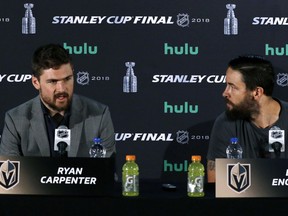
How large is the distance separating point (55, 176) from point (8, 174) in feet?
0.62

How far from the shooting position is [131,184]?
8.25 feet

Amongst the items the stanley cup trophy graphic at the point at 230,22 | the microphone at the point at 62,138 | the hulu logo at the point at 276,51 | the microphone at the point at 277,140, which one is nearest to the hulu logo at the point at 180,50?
the stanley cup trophy graphic at the point at 230,22

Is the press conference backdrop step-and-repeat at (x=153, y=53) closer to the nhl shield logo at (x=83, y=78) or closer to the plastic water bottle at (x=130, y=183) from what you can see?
the nhl shield logo at (x=83, y=78)

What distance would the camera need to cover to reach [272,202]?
2.41 meters

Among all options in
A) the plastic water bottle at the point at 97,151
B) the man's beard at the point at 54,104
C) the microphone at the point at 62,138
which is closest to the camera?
the microphone at the point at 62,138

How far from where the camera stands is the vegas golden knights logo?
247 centimetres

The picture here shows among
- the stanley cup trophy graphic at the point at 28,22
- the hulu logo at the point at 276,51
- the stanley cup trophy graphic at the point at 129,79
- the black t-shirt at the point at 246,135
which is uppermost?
the stanley cup trophy graphic at the point at 28,22

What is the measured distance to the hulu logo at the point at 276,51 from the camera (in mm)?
4242

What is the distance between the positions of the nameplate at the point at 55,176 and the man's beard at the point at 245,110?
3.66 ft

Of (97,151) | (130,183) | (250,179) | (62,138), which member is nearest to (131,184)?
(130,183)

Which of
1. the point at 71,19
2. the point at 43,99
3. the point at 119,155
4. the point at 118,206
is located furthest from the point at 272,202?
the point at 71,19

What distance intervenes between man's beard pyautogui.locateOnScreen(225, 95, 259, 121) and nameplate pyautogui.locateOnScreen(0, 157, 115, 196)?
111cm

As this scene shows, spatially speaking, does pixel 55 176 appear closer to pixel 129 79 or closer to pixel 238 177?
pixel 238 177

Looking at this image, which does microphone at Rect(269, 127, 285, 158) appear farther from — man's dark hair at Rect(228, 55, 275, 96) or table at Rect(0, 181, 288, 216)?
man's dark hair at Rect(228, 55, 275, 96)
